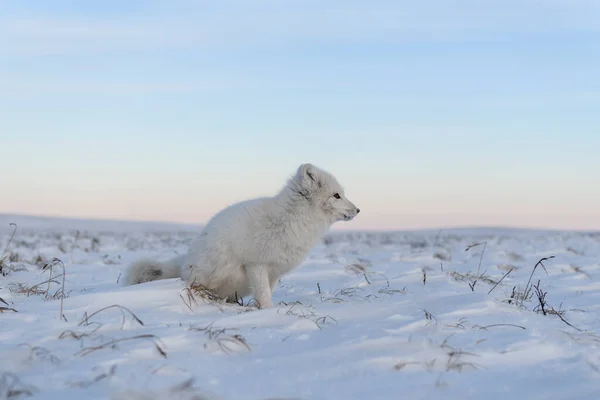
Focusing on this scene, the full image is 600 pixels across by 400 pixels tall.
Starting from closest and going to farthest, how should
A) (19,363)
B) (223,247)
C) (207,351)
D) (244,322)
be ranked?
1. (19,363)
2. (207,351)
3. (244,322)
4. (223,247)

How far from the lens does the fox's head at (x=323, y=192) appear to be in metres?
5.83

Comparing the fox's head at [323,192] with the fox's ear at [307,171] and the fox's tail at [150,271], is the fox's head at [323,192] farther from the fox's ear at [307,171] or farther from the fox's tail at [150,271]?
the fox's tail at [150,271]

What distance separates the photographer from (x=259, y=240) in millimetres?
5383

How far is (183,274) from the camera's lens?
5547mm

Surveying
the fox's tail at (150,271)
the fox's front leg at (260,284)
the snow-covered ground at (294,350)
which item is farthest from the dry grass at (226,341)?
the fox's tail at (150,271)

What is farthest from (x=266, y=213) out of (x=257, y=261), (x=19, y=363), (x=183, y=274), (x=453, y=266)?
(x=453, y=266)

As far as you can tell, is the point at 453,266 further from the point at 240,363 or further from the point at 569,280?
the point at 240,363

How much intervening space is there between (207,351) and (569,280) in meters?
5.39

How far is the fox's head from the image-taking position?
583 centimetres

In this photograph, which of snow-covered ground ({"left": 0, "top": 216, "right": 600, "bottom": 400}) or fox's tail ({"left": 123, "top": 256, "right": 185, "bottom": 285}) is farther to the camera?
fox's tail ({"left": 123, "top": 256, "right": 185, "bottom": 285})

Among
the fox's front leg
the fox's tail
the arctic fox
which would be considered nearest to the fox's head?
the arctic fox

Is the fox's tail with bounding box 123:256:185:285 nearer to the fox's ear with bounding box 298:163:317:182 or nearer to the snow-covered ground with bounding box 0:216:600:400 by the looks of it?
the snow-covered ground with bounding box 0:216:600:400

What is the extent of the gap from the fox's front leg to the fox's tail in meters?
0.89

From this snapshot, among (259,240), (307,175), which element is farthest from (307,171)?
(259,240)
